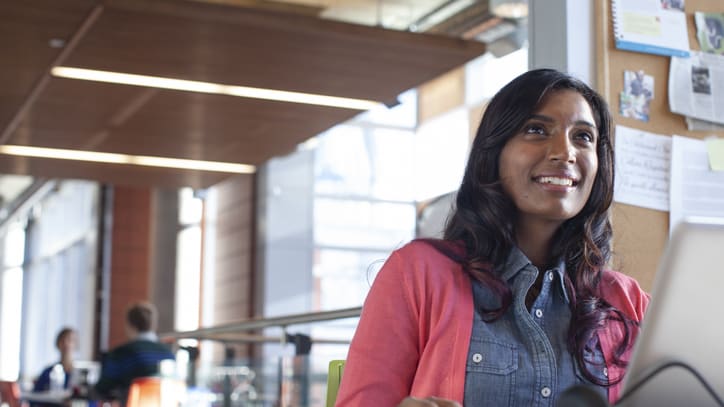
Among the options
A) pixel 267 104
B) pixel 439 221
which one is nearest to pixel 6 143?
pixel 267 104

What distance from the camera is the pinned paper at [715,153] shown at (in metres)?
2.55

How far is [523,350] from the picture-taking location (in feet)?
5.32

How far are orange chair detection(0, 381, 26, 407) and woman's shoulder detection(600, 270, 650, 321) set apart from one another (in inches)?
285

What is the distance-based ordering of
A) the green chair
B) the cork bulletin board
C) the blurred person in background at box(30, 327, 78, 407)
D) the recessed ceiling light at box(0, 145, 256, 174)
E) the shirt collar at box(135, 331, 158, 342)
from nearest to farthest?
the green chair → the cork bulletin board → the shirt collar at box(135, 331, 158, 342) → the blurred person in background at box(30, 327, 78, 407) → the recessed ceiling light at box(0, 145, 256, 174)

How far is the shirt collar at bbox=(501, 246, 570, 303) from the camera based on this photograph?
172 centimetres

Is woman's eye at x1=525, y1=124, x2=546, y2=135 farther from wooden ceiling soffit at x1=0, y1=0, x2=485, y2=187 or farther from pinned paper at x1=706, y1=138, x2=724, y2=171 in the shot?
wooden ceiling soffit at x1=0, y1=0, x2=485, y2=187

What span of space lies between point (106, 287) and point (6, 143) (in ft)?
18.7

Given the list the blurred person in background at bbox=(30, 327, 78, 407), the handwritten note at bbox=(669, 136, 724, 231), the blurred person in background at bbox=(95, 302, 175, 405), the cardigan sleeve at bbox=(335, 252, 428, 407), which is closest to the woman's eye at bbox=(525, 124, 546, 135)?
the cardigan sleeve at bbox=(335, 252, 428, 407)

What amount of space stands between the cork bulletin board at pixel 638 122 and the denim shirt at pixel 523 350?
76 centimetres

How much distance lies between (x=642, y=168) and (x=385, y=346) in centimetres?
115

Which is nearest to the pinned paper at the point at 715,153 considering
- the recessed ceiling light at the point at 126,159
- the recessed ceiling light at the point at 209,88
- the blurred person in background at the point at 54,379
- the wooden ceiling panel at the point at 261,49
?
the wooden ceiling panel at the point at 261,49

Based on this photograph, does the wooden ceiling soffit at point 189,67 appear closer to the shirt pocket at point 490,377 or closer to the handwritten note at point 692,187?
the handwritten note at point 692,187

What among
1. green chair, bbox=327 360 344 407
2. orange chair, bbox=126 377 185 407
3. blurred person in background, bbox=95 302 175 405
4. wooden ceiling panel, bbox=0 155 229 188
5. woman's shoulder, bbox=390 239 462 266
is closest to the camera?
woman's shoulder, bbox=390 239 462 266

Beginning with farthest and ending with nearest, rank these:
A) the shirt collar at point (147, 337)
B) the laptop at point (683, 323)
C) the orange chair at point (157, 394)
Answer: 1. the shirt collar at point (147, 337)
2. the orange chair at point (157, 394)
3. the laptop at point (683, 323)
